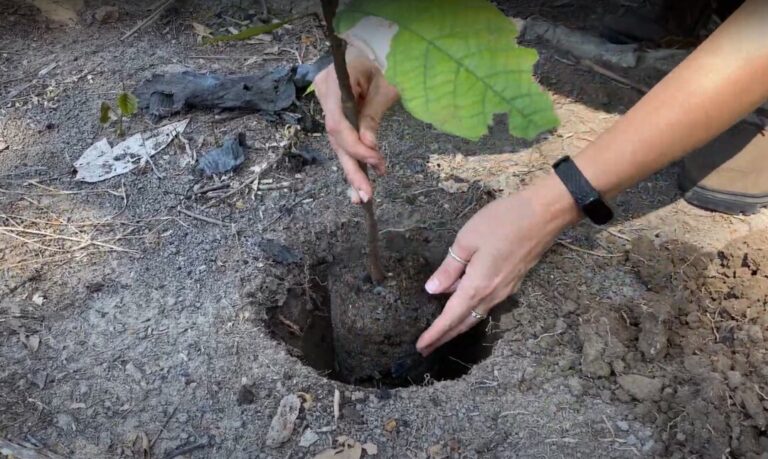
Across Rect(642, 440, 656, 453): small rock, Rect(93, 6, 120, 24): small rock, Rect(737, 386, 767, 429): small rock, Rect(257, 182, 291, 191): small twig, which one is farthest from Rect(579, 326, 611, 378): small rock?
Rect(93, 6, 120, 24): small rock

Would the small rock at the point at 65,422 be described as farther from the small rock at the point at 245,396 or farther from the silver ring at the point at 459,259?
the silver ring at the point at 459,259

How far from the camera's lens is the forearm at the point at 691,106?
1398mm

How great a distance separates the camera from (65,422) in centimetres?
157

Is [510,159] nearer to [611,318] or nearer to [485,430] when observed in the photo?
[611,318]

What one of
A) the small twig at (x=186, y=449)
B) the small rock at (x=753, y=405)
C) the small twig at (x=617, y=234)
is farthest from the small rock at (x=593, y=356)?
the small twig at (x=186, y=449)

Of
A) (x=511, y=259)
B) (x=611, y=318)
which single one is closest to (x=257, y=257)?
(x=511, y=259)

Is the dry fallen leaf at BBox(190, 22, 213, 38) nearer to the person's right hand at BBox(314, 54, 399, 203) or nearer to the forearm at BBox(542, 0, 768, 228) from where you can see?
the person's right hand at BBox(314, 54, 399, 203)

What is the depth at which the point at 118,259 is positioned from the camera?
76.3 inches

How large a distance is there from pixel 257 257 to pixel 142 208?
0.43 metres

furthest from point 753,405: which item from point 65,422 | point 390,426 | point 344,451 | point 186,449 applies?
point 65,422

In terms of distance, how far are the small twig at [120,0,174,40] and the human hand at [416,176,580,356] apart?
6.31ft

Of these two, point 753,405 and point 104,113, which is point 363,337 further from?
point 104,113

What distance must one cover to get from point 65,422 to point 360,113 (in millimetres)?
963

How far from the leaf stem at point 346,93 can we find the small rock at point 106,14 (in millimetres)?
1813
